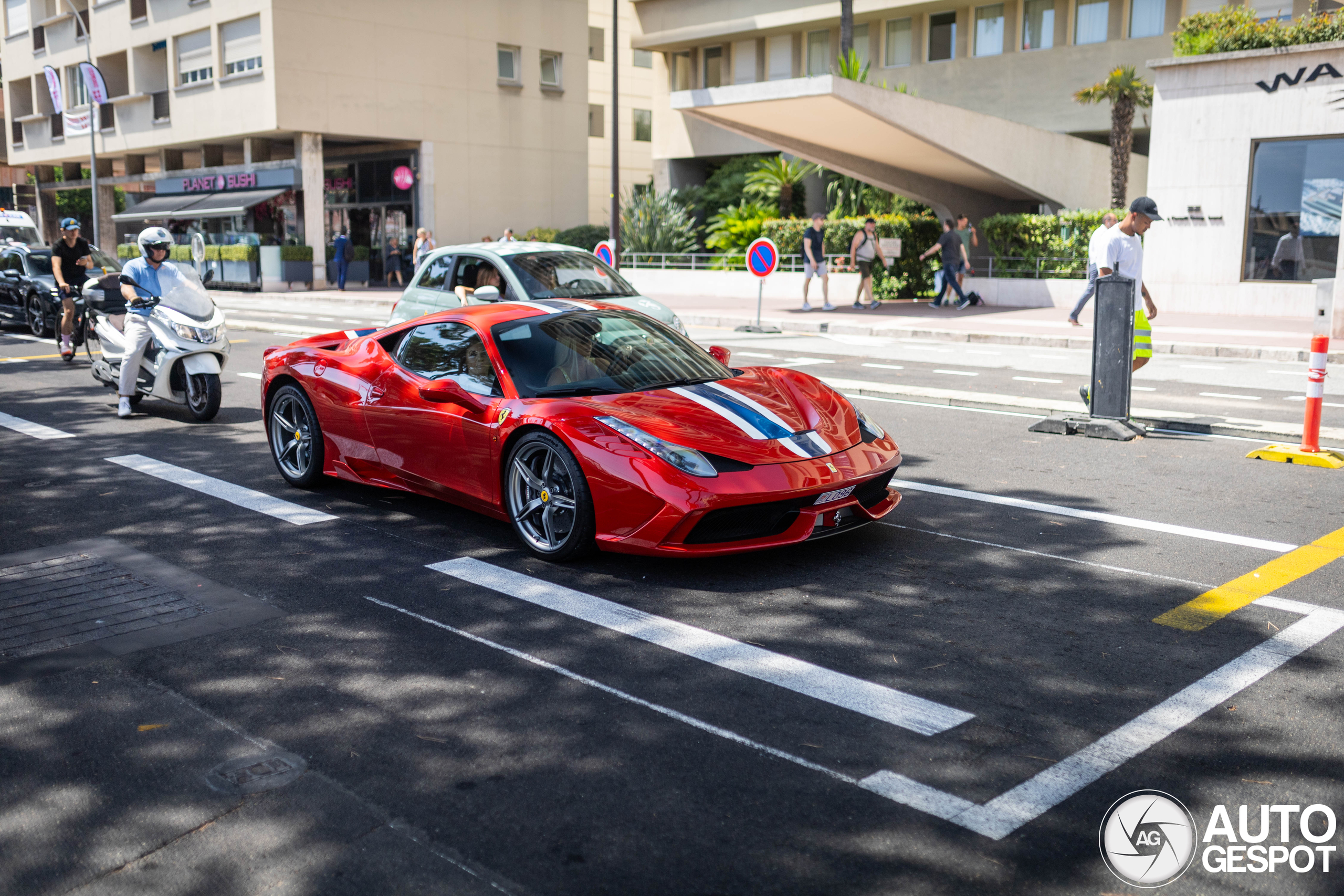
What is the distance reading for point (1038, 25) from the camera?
3466 cm

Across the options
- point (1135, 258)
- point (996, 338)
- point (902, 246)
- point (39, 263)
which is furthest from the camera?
point (902, 246)

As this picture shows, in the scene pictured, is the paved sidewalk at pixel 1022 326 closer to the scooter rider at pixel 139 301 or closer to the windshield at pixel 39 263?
the windshield at pixel 39 263

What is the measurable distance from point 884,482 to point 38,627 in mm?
3908

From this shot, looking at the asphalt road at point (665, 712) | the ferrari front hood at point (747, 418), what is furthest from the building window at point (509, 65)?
the ferrari front hood at point (747, 418)

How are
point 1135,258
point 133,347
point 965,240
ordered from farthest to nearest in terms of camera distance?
1. point 965,240
2. point 133,347
3. point 1135,258

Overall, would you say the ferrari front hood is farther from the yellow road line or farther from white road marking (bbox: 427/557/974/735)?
the yellow road line

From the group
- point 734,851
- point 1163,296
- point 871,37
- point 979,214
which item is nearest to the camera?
point 734,851

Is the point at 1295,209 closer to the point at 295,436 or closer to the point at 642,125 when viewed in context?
the point at 295,436

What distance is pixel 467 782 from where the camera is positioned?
350 cm

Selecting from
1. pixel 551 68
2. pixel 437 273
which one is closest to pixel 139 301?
pixel 437 273

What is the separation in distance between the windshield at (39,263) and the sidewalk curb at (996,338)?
10933 mm

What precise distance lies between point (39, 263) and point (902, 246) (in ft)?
57.4

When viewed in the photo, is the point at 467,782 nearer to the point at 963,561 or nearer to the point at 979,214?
the point at 963,561

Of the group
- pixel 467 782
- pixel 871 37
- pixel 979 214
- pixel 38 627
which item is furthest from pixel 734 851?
pixel 871 37
